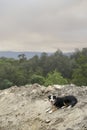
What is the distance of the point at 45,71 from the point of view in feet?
285

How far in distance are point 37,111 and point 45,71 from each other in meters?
65.7

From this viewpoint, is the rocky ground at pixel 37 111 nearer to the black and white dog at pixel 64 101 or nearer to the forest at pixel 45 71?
the black and white dog at pixel 64 101

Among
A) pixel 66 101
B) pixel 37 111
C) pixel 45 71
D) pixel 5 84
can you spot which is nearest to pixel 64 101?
pixel 66 101

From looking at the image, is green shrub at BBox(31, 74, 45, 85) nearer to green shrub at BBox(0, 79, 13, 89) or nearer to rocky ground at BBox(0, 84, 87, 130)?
green shrub at BBox(0, 79, 13, 89)

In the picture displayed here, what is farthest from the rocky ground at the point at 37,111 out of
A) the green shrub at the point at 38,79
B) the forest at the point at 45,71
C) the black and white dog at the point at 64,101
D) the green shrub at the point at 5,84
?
the green shrub at the point at 38,79

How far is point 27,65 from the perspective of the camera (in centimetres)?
8581

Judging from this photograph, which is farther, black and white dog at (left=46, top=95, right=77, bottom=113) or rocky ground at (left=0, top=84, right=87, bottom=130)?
black and white dog at (left=46, top=95, right=77, bottom=113)

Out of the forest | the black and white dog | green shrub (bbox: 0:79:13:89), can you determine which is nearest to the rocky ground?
the black and white dog

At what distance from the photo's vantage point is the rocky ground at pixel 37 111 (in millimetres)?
18906

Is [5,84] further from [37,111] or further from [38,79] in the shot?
[37,111]

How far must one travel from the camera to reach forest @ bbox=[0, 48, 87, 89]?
60.5 metres

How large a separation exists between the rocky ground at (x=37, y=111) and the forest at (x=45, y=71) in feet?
104

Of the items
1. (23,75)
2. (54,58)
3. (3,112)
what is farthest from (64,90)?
(54,58)

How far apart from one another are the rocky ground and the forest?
3176 cm
